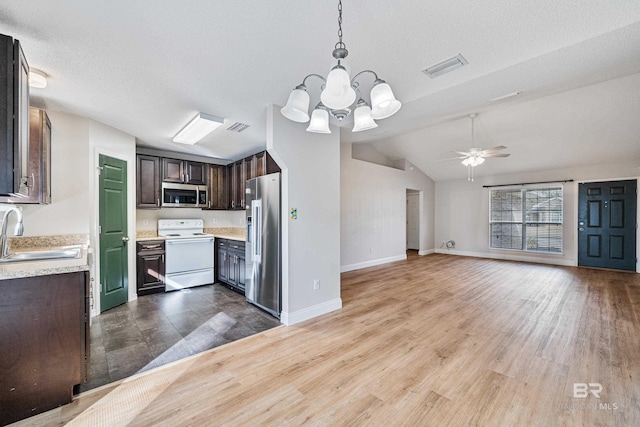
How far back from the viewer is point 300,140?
3248mm

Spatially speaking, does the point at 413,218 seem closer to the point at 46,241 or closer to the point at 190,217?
the point at 190,217

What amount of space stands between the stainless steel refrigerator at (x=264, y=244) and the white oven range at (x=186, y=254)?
1.37 m

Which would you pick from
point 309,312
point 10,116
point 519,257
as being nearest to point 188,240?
point 309,312

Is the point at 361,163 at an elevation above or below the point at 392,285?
above

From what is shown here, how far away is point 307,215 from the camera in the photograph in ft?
11.0

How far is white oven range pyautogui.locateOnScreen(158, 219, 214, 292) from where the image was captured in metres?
4.41

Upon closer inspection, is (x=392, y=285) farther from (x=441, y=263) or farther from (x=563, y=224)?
(x=563, y=224)

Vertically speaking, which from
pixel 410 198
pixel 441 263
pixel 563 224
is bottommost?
pixel 441 263

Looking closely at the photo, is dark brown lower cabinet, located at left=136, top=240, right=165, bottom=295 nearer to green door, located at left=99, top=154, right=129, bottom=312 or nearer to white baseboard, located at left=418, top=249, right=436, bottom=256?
green door, located at left=99, top=154, right=129, bottom=312

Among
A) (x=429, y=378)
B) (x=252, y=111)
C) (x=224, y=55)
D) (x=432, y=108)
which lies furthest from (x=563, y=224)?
(x=224, y=55)

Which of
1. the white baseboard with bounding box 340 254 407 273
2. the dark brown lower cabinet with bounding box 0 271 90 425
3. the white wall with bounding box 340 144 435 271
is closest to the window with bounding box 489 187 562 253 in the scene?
the white wall with bounding box 340 144 435 271

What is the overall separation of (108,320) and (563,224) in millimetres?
9851

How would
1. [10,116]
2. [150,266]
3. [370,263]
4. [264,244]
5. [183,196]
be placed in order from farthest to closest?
[370,263], [183,196], [150,266], [264,244], [10,116]

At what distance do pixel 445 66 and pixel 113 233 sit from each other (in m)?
4.61
